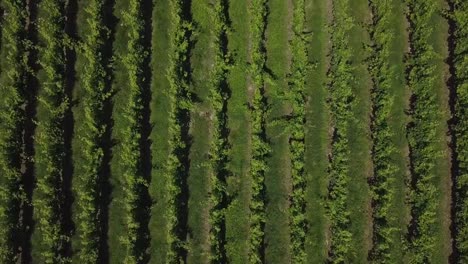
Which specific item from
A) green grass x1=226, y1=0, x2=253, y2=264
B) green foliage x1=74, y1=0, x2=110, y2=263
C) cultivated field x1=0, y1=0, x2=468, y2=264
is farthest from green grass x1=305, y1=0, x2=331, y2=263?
green foliage x1=74, y1=0, x2=110, y2=263

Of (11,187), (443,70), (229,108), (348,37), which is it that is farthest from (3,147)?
(443,70)

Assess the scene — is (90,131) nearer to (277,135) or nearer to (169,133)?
(169,133)

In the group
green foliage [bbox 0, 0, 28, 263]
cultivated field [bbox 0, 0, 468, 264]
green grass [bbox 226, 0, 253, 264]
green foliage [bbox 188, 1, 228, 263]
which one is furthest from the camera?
green grass [bbox 226, 0, 253, 264]

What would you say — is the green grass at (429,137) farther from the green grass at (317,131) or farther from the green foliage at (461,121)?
the green grass at (317,131)

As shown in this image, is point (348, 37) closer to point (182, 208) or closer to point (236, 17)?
point (236, 17)

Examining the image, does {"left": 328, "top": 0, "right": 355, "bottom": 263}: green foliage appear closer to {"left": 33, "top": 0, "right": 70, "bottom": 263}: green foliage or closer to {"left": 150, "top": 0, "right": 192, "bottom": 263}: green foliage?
{"left": 150, "top": 0, "right": 192, "bottom": 263}: green foliage
